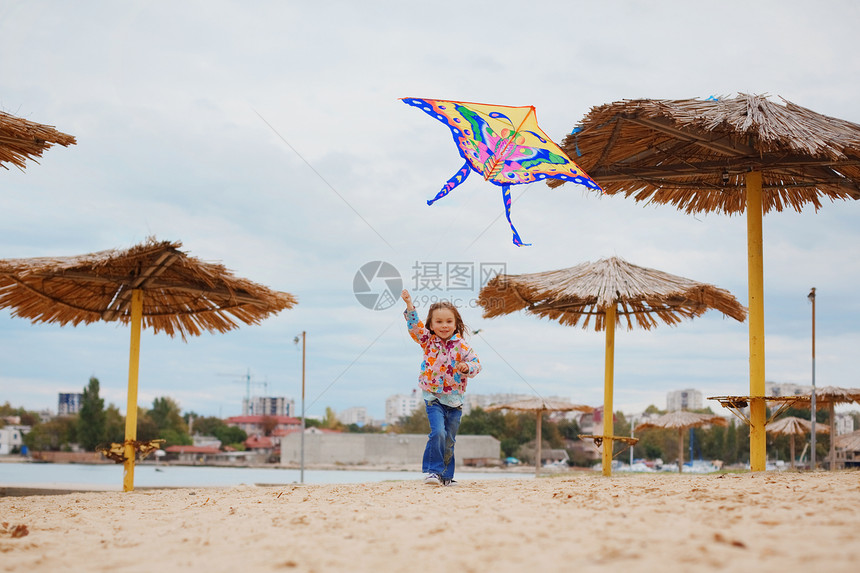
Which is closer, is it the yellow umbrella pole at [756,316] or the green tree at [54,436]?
the yellow umbrella pole at [756,316]

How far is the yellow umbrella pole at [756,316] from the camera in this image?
6027 millimetres

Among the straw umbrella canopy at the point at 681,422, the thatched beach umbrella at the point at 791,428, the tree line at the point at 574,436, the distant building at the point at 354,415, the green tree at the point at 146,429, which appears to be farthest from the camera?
the distant building at the point at 354,415

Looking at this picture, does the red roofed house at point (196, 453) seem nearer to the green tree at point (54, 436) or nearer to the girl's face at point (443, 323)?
the green tree at point (54, 436)

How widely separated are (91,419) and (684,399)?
236ft

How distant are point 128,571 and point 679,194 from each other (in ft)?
22.1

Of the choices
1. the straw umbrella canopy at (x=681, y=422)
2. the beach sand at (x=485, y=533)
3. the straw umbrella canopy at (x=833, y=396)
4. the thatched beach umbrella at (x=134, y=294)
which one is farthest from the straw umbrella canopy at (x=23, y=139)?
the straw umbrella canopy at (x=681, y=422)

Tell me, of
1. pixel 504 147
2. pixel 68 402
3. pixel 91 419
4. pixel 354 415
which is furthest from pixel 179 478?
pixel 354 415

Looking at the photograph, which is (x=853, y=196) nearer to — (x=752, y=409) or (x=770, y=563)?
(x=752, y=409)

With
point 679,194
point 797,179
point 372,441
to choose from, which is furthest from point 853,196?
point 372,441

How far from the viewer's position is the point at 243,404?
329 ft

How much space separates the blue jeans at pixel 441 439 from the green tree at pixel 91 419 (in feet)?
173

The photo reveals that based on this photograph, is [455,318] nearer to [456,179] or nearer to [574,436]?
[456,179]

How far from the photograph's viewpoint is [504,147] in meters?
6.10

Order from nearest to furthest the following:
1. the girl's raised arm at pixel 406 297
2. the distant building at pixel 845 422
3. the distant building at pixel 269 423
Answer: the girl's raised arm at pixel 406 297
the distant building at pixel 845 422
the distant building at pixel 269 423
